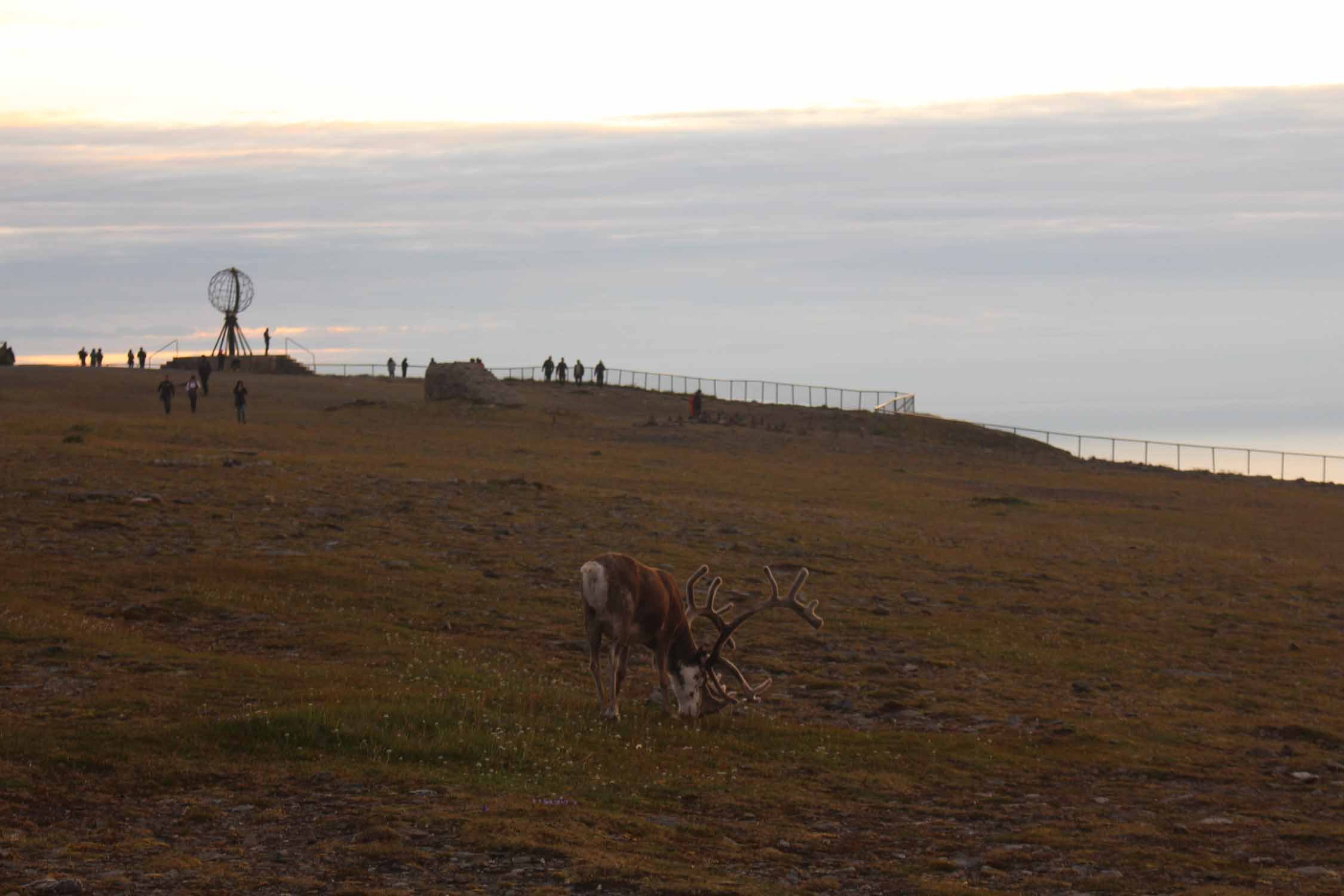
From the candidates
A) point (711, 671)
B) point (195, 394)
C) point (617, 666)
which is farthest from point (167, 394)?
point (617, 666)

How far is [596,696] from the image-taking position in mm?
19219

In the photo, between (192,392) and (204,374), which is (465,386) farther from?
(192,392)

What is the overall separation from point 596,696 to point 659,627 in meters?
2.01

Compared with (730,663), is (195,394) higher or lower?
higher

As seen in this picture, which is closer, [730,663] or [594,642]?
[594,642]

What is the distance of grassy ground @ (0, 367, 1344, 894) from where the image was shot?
12547 mm

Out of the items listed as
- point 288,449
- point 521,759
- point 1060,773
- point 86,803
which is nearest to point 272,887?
point 86,803

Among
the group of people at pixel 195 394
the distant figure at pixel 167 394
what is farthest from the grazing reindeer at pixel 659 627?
the distant figure at pixel 167 394

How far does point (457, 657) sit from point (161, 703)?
17.6 feet

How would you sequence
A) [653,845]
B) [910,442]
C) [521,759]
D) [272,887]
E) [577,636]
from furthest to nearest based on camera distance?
[910,442], [577,636], [521,759], [653,845], [272,887]

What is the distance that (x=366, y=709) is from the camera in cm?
1634

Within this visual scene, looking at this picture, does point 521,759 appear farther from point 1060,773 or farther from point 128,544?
point 128,544

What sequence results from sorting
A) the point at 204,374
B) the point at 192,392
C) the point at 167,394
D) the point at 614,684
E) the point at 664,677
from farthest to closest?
the point at 204,374 → the point at 192,392 → the point at 167,394 → the point at 664,677 → the point at 614,684

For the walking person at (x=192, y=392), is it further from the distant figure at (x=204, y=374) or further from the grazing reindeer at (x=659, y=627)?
the grazing reindeer at (x=659, y=627)
